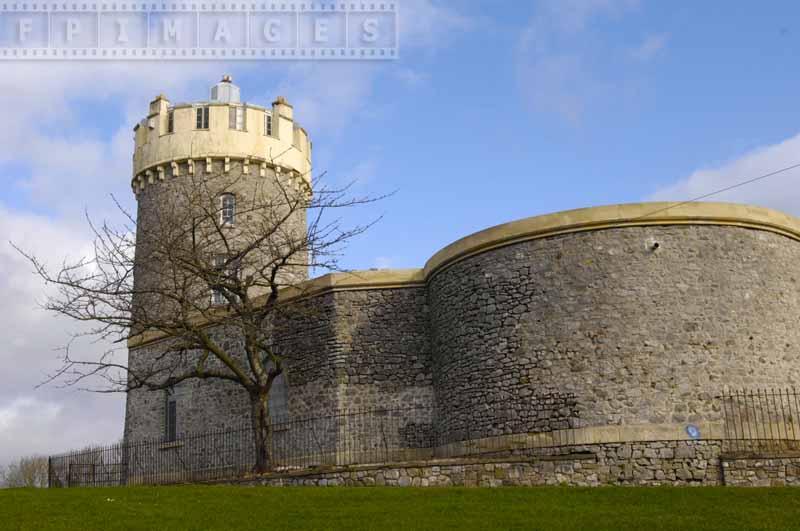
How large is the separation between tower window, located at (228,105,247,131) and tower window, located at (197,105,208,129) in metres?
0.85

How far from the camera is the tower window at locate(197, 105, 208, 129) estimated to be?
33391mm

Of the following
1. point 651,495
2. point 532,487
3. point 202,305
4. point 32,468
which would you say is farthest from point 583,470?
point 32,468

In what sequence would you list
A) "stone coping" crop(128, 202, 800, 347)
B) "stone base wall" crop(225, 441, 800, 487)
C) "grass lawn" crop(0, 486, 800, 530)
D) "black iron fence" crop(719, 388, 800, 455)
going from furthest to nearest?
1. "stone coping" crop(128, 202, 800, 347)
2. "black iron fence" crop(719, 388, 800, 455)
3. "stone base wall" crop(225, 441, 800, 487)
4. "grass lawn" crop(0, 486, 800, 530)

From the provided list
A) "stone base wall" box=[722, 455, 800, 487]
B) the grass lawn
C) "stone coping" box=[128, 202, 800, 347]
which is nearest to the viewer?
the grass lawn

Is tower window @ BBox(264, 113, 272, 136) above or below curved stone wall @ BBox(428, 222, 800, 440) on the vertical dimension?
above

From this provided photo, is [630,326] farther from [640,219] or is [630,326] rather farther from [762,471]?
[762,471]

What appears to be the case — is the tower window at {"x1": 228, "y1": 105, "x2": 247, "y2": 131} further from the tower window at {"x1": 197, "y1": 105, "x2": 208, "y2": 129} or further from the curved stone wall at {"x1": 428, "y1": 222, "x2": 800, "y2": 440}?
the curved stone wall at {"x1": 428, "y1": 222, "x2": 800, "y2": 440}

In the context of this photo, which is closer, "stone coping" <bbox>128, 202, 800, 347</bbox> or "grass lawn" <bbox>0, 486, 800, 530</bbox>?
"grass lawn" <bbox>0, 486, 800, 530</bbox>

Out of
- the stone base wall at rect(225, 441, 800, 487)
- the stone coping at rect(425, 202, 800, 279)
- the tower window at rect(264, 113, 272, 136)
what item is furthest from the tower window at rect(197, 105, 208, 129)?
the stone base wall at rect(225, 441, 800, 487)

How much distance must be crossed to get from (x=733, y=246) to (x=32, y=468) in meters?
42.0

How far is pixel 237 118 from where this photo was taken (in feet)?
111

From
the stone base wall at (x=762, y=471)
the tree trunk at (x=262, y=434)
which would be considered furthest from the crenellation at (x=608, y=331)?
the tree trunk at (x=262, y=434)

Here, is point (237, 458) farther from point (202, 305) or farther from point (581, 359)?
point (581, 359)

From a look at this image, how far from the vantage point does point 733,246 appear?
66.7 feet
